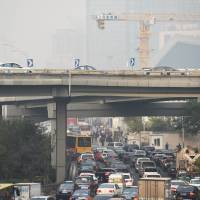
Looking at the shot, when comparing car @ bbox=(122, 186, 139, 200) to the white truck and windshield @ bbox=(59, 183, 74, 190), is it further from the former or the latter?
the white truck

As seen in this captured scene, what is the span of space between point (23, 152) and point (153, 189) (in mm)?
30433

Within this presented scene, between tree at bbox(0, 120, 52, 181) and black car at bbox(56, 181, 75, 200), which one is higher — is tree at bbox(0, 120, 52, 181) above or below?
above

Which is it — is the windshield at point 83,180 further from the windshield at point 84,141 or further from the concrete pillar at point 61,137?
the windshield at point 84,141

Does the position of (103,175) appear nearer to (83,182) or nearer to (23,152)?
(23,152)

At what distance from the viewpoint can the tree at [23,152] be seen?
81.1m

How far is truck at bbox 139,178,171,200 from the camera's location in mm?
54562

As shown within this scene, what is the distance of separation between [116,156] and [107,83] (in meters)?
31.0

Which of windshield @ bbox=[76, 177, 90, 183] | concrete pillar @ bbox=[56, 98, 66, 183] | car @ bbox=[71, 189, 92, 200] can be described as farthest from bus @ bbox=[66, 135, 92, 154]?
car @ bbox=[71, 189, 92, 200]

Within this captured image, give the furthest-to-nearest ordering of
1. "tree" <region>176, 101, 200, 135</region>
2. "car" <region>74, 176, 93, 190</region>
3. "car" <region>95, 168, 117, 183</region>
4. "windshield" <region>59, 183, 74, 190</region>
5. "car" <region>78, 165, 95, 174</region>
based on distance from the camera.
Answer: "tree" <region>176, 101, 200, 135</region>, "car" <region>78, 165, 95, 174</region>, "car" <region>95, 168, 117, 183</region>, "car" <region>74, 176, 93, 190</region>, "windshield" <region>59, 183, 74, 190</region>

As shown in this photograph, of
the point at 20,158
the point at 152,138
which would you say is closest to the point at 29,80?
the point at 20,158

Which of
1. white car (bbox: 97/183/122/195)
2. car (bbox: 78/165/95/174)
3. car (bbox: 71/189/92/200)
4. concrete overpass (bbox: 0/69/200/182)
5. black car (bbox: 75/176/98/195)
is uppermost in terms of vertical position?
concrete overpass (bbox: 0/69/200/182)

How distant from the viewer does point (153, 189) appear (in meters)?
54.8

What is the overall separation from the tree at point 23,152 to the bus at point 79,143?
71.9ft

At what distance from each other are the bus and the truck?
60.2 meters
